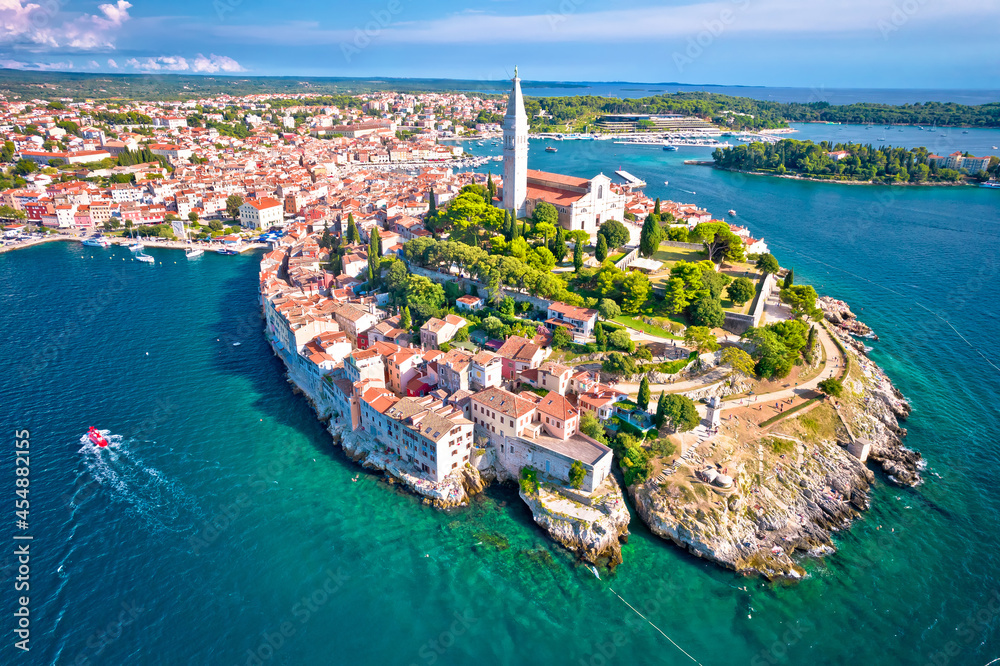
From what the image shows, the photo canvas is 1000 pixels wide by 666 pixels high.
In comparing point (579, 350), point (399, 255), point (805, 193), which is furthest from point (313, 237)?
point (805, 193)

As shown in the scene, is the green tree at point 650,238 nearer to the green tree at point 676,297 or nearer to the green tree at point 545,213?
the green tree at point 545,213

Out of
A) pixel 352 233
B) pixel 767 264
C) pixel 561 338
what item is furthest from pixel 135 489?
pixel 767 264

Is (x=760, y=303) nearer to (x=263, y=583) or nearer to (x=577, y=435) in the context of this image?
(x=577, y=435)

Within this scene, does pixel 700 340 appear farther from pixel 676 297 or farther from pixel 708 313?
pixel 676 297

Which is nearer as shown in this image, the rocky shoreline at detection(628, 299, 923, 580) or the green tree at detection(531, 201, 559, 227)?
the rocky shoreline at detection(628, 299, 923, 580)

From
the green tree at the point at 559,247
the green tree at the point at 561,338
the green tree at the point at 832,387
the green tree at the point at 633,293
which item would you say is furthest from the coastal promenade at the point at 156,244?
the green tree at the point at 832,387

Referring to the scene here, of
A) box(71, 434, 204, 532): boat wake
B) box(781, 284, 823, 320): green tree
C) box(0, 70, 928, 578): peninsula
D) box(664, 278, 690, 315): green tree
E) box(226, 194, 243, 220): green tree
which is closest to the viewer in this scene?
box(71, 434, 204, 532): boat wake

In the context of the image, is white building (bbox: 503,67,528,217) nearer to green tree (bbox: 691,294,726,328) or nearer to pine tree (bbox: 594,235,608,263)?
pine tree (bbox: 594,235,608,263)

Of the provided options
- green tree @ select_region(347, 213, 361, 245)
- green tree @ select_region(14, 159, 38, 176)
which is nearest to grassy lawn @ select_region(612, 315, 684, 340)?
green tree @ select_region(347, 213, 361, 245)
